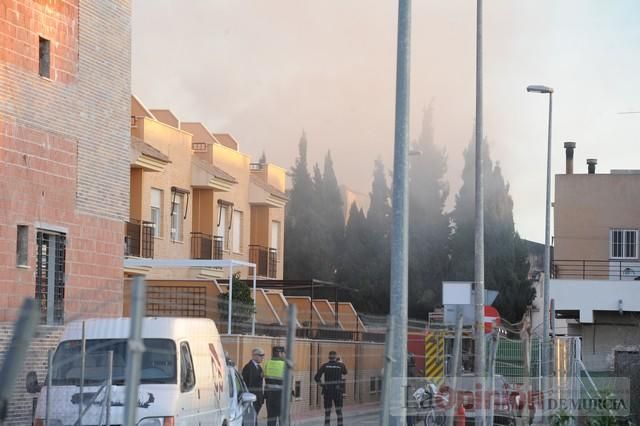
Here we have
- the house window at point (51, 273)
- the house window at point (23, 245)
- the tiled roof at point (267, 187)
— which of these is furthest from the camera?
the tiled roof at point (267, 187)

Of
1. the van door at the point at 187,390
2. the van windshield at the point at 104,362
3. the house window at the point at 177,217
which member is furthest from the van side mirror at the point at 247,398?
the house window at the point at 177,217

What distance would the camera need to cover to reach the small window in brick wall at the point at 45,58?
82.4 feet

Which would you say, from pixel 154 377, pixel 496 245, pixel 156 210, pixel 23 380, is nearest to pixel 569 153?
pixel 496 245

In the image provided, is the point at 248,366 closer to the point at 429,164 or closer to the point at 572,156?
the point at 572,156

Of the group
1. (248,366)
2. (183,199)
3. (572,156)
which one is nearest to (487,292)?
(248,366)

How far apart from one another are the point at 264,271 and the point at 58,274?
98.1 ft

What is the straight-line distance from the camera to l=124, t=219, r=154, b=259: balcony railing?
143 feet

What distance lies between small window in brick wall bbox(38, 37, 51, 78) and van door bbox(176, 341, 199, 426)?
10353 mm

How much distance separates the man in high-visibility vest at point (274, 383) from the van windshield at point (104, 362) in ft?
10.6

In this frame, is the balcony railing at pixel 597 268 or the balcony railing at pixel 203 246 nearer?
the balcony railing at pixel 203 246

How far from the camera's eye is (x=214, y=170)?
162 feet

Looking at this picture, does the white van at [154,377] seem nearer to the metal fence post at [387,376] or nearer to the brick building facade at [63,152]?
the metal fence post at [387,376]

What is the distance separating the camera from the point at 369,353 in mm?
17312

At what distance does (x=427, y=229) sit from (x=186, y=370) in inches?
2705
